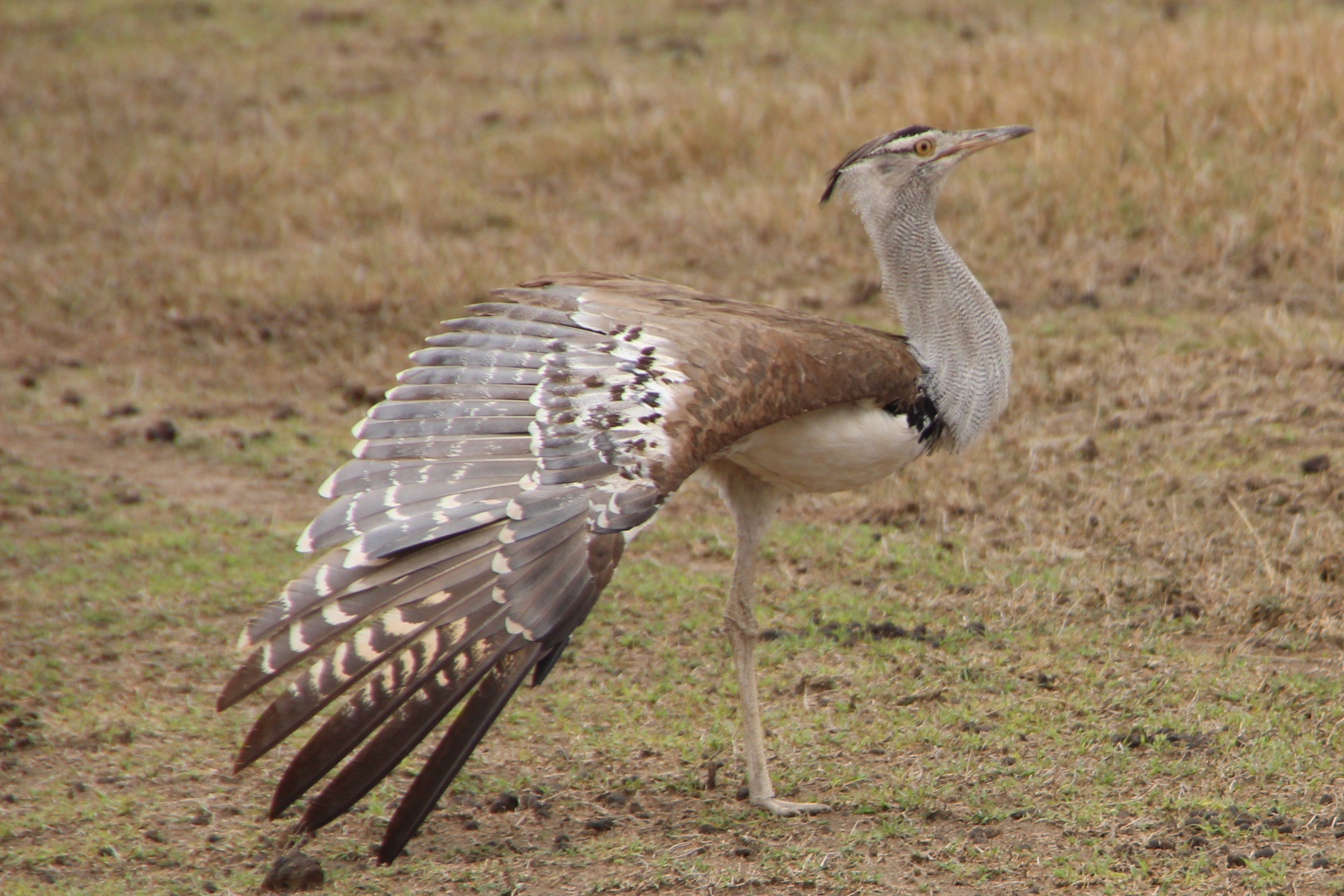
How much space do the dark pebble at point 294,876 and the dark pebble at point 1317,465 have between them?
3.73 m

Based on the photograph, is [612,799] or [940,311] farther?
[940,311]

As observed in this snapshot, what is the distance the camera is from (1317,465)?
5.63m

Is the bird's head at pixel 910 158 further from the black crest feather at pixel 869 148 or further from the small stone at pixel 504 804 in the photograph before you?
the small stone at pixel 504 804

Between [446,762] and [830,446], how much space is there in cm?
143

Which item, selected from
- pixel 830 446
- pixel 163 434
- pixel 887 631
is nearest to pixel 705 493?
pixel 887 631

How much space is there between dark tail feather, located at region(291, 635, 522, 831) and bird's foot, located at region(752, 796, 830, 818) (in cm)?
124

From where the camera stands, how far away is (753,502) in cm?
439

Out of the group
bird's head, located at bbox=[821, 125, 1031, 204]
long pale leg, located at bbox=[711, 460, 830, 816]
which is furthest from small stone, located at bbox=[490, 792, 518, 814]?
bird's head, located at bbox=[821, 125, 1031, 204]

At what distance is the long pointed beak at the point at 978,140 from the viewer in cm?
460

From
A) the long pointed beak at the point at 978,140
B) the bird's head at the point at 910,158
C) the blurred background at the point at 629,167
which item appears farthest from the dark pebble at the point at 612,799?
the blurred background at the point at 629,167

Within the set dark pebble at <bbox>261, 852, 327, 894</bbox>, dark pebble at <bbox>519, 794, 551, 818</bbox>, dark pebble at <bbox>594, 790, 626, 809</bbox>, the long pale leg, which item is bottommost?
dark pebble at <bbox>594, 790, 626, 809</bbox>

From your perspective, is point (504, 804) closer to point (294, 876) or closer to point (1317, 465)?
point (294, 876)

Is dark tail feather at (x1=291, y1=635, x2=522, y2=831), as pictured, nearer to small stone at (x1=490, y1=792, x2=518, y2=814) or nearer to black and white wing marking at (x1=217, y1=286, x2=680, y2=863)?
black and white wing marking at (x1=217, y1=286, x2=680, y2=863)

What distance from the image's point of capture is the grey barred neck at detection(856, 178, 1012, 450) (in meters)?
4.36
